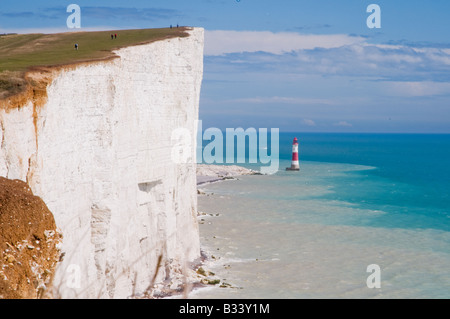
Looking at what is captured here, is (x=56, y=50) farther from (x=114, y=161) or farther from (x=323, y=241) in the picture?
(x=323, y=241)

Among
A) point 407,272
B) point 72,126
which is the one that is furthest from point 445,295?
point 72,126

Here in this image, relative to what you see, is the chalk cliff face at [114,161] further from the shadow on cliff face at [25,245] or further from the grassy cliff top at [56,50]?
the shadow on cliff face at [25,245]

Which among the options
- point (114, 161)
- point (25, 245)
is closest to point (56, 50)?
point (114, 161)

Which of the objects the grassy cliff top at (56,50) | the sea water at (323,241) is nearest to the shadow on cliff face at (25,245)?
the grassy cliff top at (56,50)

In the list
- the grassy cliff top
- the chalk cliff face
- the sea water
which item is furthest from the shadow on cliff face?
the sea water

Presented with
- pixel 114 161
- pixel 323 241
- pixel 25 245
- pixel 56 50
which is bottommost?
pixel 323 241

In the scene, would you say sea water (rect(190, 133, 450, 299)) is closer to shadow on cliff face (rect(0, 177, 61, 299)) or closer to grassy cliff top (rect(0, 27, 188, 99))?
grassy cliff top (rect(0, 27, 188, 99))
